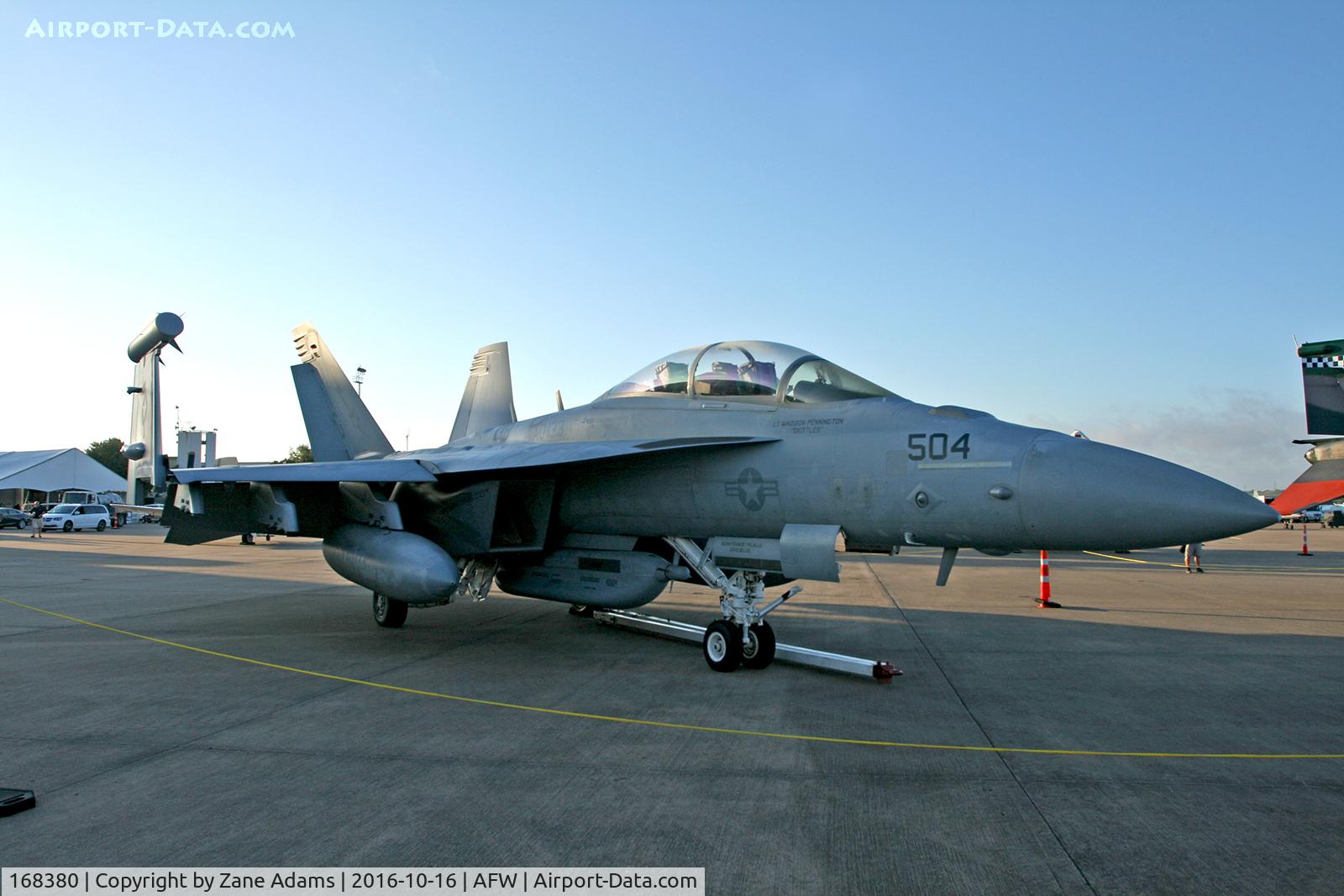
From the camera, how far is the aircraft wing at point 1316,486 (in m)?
13.1

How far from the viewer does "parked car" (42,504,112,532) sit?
130 ft

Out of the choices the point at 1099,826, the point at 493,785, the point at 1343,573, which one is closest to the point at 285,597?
the point at 493,785

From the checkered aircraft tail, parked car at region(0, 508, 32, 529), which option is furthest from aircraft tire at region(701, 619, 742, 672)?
parked car at region(0, 508, 32, 529)

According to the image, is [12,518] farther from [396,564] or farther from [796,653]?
[796,653]

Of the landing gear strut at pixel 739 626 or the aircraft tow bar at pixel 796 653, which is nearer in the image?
the aircraft tow bar at pixel 796 653

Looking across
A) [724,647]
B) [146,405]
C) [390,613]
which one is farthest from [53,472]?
[724,647]

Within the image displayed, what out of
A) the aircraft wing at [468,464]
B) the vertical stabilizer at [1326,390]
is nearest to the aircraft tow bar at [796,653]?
the aircraft wing at [468,464]

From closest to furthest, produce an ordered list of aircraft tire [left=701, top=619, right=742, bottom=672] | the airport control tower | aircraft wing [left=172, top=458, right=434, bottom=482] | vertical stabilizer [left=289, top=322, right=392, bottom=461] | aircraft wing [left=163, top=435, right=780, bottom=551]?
aircraft tire [left=701, top=619, right=742, bottom=672] → aircraft wing [left=163, top=435, right=780, bottom=551] → aircraft wing [left=172, top=458, right=434, bottom=482] → the airport control tower → vertical stabilizer [left=289, top=322, right=392, bottom=461]

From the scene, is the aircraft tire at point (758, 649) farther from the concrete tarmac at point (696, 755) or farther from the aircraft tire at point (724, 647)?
the concrete tarmac at point (696, 755)

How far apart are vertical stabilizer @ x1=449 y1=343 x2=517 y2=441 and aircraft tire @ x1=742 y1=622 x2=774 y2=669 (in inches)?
261

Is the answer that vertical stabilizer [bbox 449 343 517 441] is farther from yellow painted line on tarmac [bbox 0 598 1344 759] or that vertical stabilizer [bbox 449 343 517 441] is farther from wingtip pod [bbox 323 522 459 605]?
yellow painted line on tarmac [bbox 0 598 1344 759]

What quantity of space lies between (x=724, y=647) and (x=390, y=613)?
4946 millimetres

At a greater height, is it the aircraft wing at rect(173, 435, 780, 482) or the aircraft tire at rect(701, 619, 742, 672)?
the aircraft wing at rect(173, 435, 780, 482)

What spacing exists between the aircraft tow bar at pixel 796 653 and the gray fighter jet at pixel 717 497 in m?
0.34
